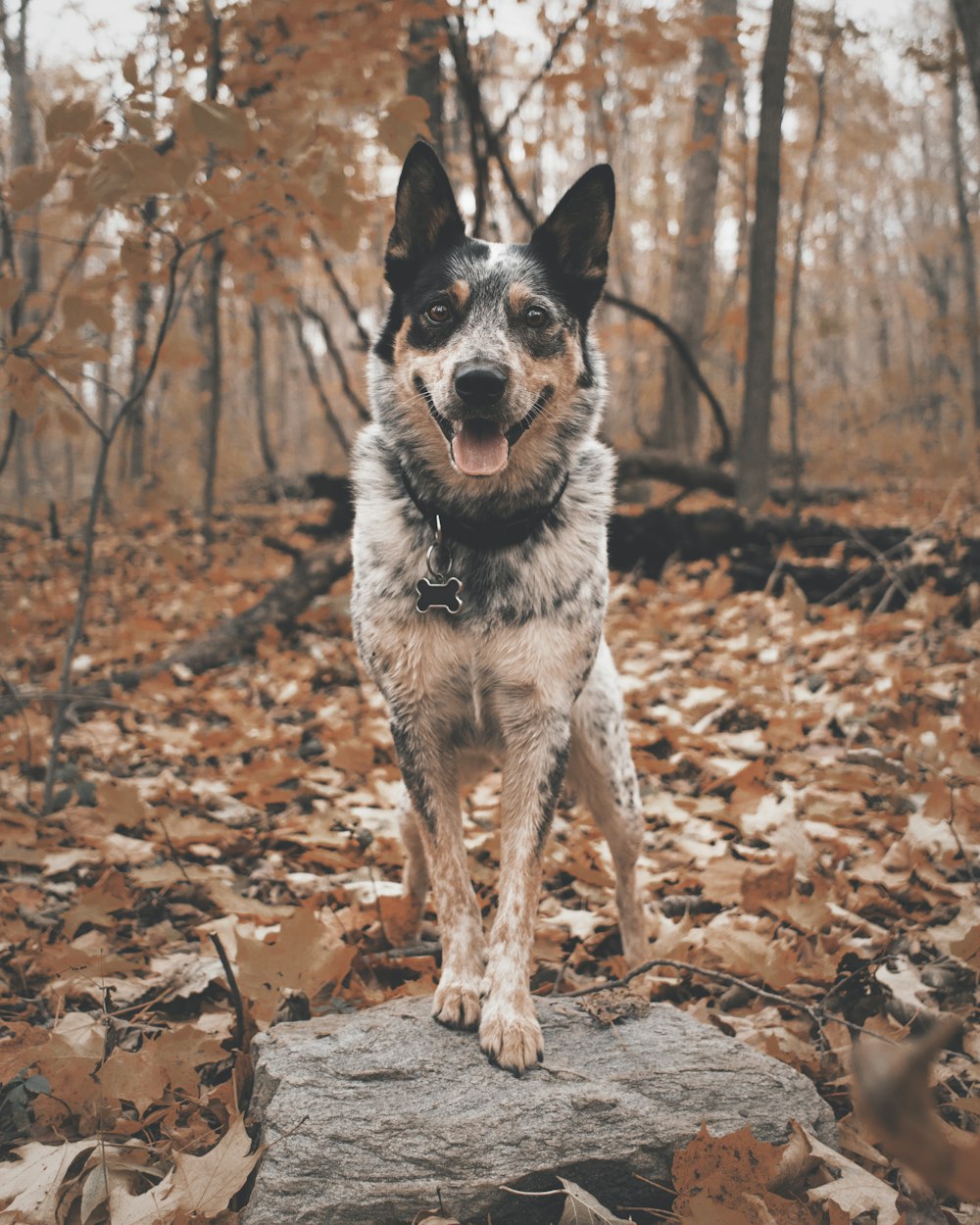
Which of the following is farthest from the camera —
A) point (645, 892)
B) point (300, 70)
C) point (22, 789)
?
point (300, 70)

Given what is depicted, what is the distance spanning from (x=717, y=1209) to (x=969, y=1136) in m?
0.68

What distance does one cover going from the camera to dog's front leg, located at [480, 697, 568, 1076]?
2.16 metres

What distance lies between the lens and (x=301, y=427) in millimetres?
37656

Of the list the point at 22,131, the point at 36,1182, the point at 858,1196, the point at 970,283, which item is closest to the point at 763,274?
the point at 858,1196

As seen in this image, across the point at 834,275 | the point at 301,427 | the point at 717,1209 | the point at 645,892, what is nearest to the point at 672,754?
the point at 645,892

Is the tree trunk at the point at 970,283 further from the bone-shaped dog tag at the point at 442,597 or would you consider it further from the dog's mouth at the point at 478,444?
the bone-shaped dog tag at the point at 442,597

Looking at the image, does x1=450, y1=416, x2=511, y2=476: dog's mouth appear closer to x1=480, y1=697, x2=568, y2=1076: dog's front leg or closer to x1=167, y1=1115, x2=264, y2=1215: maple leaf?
x1=480, y1=697, x2=568, y2=1076: dog's front leg

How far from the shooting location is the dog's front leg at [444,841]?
239cm

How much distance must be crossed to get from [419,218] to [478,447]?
2.88ft

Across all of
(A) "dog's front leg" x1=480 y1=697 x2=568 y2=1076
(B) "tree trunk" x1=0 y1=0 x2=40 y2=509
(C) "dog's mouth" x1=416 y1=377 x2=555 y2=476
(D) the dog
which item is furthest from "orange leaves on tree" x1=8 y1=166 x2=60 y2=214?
(B) "tree trunk" x1=0 y1=0 x2=40 y2=509

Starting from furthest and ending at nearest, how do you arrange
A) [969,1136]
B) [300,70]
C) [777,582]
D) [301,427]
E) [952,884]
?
[301,427] → [777,582] → [300,70] → [952,884] → [969,1136]

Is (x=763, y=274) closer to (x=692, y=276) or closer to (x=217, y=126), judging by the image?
(x=692, y=276)

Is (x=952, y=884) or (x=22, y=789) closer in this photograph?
(x=952, y=884)

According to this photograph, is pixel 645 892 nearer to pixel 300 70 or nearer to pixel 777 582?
pixel 777 582
